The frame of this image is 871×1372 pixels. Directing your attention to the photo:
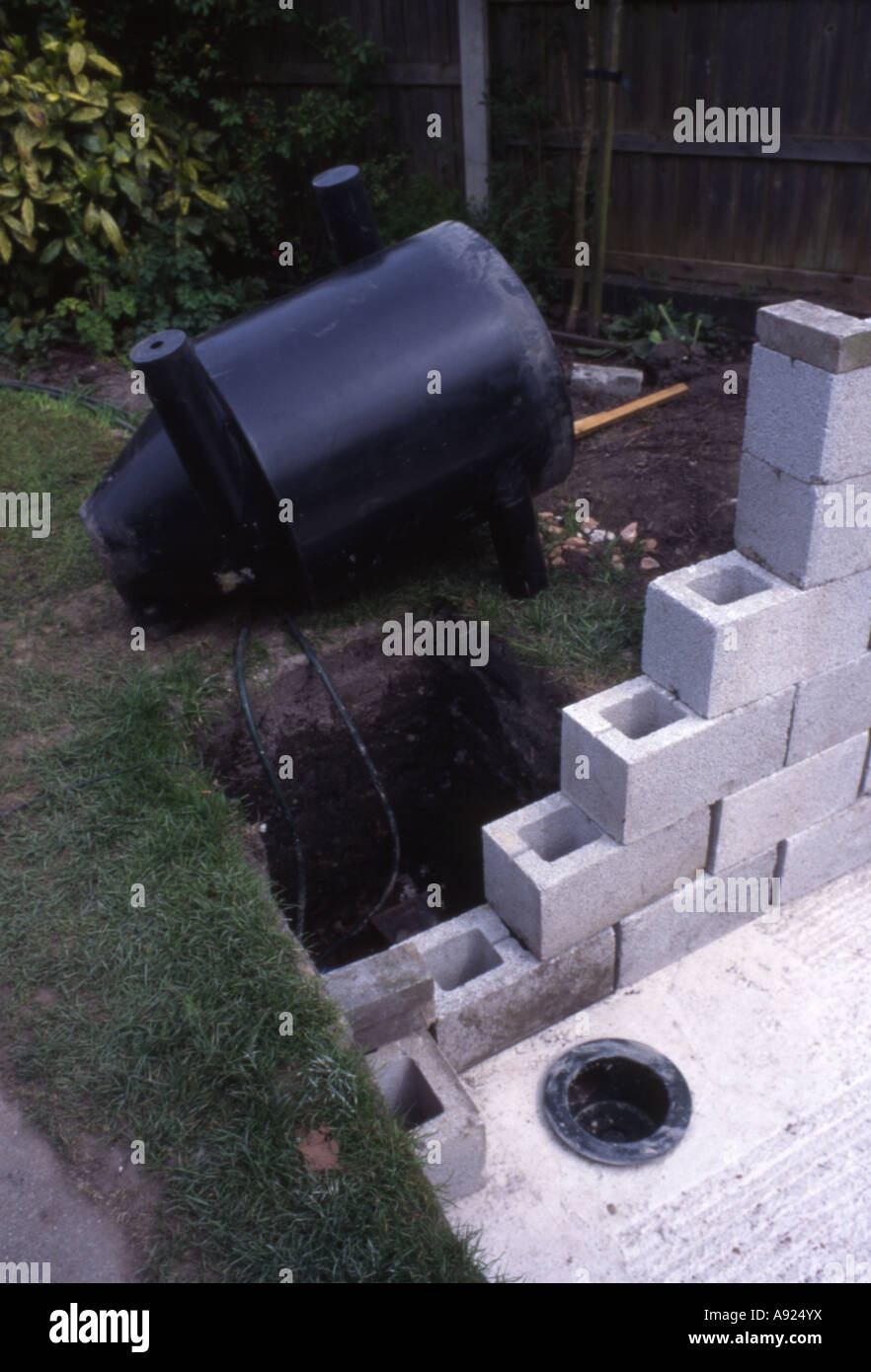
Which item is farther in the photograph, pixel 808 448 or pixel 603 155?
pixel 603 155

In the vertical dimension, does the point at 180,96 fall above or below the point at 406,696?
above

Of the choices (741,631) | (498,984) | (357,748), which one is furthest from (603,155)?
(498,984)

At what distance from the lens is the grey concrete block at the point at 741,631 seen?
115 inches

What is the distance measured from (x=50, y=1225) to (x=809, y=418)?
8.60 ft

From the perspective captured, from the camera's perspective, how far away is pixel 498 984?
3090mm

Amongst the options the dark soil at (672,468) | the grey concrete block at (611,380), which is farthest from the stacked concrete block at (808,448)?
the grey concrete block at (611,380)

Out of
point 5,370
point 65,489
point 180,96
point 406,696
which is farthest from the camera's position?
point 180,96

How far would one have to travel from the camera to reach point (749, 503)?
3.08 metres

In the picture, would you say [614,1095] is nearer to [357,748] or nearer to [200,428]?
[357,748]

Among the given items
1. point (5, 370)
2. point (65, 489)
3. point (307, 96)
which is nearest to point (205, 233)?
point (307, 96)

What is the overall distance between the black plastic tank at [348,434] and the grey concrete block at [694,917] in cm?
143

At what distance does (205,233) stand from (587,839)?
5.64m

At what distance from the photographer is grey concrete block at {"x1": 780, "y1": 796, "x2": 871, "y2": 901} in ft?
11.7

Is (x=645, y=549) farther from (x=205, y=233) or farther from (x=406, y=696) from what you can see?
(x=205, y=233)
